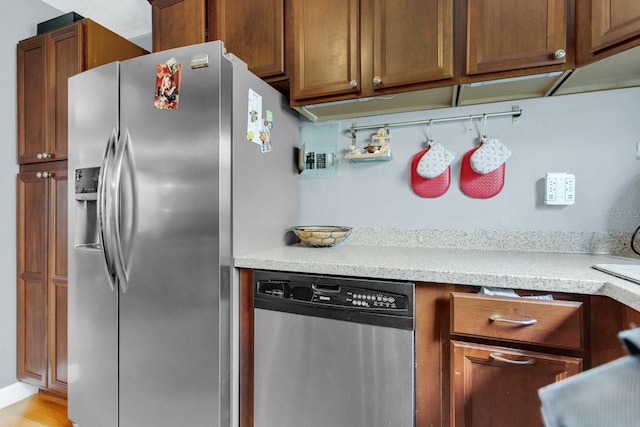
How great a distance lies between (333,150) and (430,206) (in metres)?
0.62

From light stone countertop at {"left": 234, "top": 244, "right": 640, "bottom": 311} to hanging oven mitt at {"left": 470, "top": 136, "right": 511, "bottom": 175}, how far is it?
391 millimetres

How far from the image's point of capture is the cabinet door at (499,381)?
862mm

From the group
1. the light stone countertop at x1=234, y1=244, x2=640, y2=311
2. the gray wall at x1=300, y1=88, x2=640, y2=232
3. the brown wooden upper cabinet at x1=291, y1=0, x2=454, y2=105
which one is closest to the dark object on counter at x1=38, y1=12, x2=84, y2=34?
the brown wooden upper cabinet at x1=291, y1=0, x2=454, y2=105

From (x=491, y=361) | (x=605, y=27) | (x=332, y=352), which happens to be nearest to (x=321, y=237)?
(x=332, y=352)

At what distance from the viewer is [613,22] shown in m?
1.01

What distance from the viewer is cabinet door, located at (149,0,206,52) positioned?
5.24 feet

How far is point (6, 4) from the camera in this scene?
193cm

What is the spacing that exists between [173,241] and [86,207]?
0.65m

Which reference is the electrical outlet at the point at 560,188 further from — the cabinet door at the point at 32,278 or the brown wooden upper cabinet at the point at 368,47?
the cabinet door at the point at 32,278

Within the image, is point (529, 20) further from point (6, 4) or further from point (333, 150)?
point (6, 4)

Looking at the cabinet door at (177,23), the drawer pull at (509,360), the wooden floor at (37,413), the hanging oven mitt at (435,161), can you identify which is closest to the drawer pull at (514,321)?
the drawer pull at (509,360)

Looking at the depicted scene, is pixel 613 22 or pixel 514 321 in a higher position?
pixel 613 22

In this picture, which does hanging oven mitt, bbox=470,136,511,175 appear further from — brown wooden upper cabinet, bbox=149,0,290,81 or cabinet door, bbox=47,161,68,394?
cabinet door, bbox=47,161,68,394

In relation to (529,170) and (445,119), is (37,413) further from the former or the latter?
(529,170)
